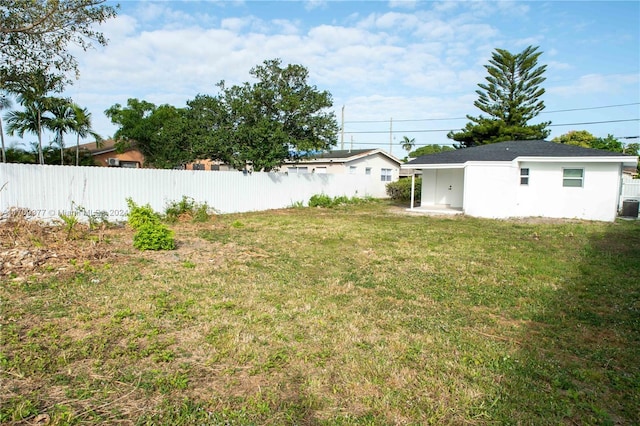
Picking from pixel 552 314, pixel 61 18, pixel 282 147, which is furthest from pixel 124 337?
pixel 282 147

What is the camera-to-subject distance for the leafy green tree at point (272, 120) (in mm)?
15508

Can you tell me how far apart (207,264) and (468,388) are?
4.71 m

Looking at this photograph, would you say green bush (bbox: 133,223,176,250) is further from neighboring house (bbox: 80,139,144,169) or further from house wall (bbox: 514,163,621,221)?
neighboring house (bbox: 80,139,144,169)

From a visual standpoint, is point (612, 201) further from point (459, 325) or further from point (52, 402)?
point (52, 402)

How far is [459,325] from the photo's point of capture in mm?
4055

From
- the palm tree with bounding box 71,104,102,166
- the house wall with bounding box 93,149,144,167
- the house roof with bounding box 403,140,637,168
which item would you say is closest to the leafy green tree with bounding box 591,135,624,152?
the house roof with bounding box 403,140,637,168

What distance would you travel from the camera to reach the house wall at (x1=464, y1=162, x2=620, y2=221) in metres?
13.7

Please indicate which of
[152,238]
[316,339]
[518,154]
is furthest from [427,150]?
[316,339]

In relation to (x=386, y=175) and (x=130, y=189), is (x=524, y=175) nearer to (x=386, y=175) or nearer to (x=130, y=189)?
(x=386, y=175)

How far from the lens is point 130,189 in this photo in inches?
436

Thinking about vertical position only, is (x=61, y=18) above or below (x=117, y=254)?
above

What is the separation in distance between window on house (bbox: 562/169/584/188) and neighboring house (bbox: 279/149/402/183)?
12.2 m

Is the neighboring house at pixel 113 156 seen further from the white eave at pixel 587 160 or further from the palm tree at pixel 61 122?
the white eave at pixel 587 160

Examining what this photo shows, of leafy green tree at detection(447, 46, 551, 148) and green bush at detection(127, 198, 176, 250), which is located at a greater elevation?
leafy green tree at detection(447, 46, 551, 148)
